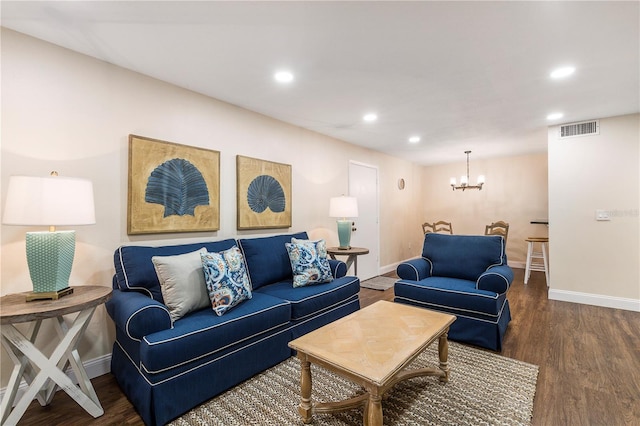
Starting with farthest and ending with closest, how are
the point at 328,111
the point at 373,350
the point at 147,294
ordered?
1. the point at 328,111
2. the point at 147,294
3. the point at 373,350

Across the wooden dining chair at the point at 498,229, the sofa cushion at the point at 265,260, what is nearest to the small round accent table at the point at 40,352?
the sofa cushion at the point at 265,260

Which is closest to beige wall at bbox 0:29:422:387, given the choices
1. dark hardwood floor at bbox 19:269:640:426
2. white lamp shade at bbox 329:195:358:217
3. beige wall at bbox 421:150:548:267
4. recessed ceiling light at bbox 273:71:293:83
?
dark hardwood floor at bbox 19:269:640:426

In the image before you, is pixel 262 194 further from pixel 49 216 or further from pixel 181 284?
pixel 49 216

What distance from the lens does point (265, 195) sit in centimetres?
335

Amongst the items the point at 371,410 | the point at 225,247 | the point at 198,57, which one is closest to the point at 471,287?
the point at 371,410

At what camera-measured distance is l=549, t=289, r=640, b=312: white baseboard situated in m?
3.46

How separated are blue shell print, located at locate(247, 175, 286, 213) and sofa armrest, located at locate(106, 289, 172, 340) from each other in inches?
61.4

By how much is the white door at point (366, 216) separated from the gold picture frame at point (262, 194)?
4.93ft

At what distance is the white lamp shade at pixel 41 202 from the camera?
5.16 feet

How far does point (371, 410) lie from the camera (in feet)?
4.46

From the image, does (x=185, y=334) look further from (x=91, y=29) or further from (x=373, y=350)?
(x=91, y=29)

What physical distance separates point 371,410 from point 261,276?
1.65 m

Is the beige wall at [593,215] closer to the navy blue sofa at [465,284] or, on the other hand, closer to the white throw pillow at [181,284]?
the navy blue sofa at [465,284]

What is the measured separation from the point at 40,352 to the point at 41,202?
0.82 m
